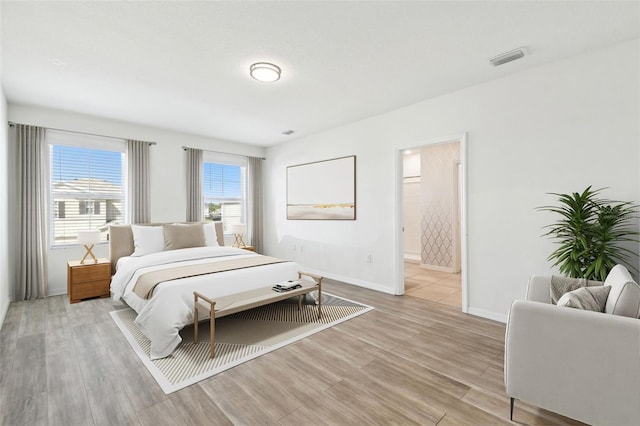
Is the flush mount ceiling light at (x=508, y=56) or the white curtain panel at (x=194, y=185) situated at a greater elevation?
the flush mount ceiling light at (x=508, y=56)

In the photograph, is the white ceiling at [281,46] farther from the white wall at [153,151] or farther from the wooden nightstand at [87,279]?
the wooden nightstand at [87,279]

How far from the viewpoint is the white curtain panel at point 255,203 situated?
6.49 metres

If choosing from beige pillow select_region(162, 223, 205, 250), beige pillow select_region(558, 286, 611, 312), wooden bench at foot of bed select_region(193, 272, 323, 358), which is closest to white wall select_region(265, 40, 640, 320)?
beige pillow select_region(558, 286, 611, 312)

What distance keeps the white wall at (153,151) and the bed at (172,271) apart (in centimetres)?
59

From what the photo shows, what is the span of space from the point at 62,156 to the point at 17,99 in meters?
0.84

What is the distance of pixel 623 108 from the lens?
258 centimetres

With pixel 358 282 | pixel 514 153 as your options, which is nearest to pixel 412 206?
pixel 358 282

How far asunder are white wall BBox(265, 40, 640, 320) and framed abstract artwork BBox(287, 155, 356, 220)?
8.6 inches

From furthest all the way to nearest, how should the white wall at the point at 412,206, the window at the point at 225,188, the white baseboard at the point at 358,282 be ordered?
1. the white wall at the point at 412,206
2. the window at the point at 225,188
3. the white baseboard at the point at 358,282

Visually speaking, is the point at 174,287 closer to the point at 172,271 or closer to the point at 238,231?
the point at 172,271

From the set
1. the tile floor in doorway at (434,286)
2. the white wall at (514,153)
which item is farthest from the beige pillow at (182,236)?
the tile floor in doorway at (434,286)

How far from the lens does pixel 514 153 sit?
318 centimetres

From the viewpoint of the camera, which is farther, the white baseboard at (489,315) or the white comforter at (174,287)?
the white baseboard at (489,315)

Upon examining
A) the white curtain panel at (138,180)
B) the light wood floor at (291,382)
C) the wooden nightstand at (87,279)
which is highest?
the white curtain panel at (138,180)
